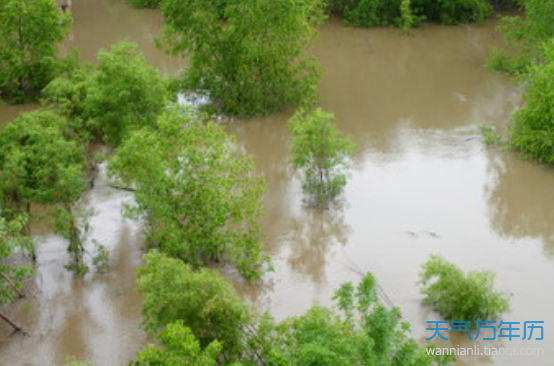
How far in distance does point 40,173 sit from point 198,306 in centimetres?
396

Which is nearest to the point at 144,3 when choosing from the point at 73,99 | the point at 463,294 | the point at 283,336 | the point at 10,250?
the point at 73,99

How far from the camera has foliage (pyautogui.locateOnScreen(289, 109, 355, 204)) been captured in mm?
13422

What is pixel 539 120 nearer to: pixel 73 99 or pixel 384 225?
pixel 384 225

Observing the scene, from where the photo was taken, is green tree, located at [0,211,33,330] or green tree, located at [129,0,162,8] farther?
green tree, located at [129,0,162,8]

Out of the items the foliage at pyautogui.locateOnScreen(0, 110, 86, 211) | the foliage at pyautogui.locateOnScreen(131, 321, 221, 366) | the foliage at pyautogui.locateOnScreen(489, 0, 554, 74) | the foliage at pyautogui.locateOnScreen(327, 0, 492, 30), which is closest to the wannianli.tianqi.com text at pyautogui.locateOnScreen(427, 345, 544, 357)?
the foliage at pyautogui.locateOnScreen(131, 321, 221, 366)

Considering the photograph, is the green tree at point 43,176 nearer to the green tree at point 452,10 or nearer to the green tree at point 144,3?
the green tree at point 452,10

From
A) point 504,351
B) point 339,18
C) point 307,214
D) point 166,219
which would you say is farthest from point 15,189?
point 339,18

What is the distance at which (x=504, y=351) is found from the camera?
10305mm

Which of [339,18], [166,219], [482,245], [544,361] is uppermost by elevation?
[339,18]

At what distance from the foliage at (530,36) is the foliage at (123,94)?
29.4 feet

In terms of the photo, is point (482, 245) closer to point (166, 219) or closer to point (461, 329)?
point (461, 329)

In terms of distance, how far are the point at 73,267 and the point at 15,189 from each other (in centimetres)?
159

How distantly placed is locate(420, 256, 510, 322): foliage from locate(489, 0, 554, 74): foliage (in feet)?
27.3

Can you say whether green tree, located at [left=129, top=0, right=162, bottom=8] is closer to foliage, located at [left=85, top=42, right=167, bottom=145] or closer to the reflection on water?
foliage, located at [left=85, top=42, right=167, bottom=145]
